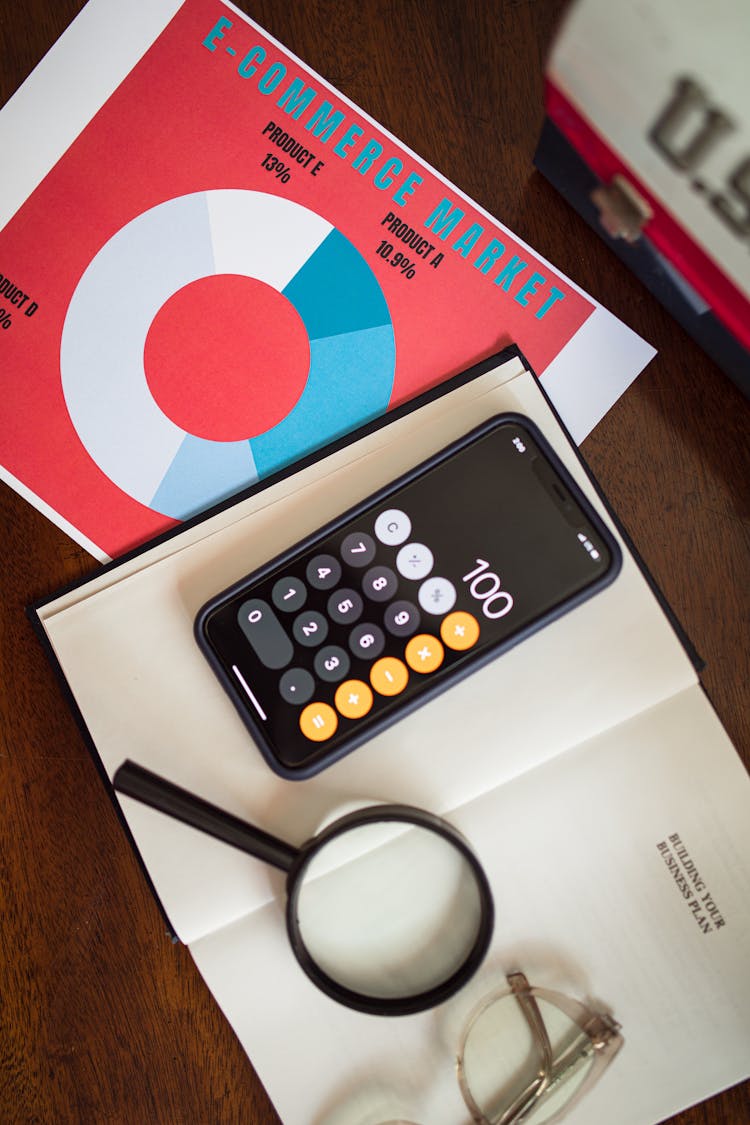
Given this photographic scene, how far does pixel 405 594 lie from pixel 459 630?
0.03m

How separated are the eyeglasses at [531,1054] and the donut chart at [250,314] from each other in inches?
12.4

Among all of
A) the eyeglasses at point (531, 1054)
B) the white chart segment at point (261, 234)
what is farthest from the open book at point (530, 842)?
the white chart segment at point (261, 234)

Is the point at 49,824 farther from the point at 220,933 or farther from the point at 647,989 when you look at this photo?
the point at 647,989

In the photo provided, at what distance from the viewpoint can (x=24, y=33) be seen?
45cm

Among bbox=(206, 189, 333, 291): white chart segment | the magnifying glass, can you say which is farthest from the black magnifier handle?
bbox=(206, 189, 333, 291): white chart segment

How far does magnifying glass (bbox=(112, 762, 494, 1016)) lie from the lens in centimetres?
39

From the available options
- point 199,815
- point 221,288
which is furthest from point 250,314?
point 199,815

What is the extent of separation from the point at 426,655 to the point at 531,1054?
212mm

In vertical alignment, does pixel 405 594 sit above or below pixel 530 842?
above

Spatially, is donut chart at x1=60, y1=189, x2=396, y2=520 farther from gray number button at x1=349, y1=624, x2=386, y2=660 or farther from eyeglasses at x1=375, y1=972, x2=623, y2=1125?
eyeglasses at x1=375, y1=972, x2=623, y2=1125

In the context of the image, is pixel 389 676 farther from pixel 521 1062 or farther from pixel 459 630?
pixel 521 1062

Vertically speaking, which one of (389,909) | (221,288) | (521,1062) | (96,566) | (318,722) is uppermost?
(221,288)

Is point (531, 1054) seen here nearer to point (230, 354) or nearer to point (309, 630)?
point (309, 630)

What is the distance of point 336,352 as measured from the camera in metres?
0.45
